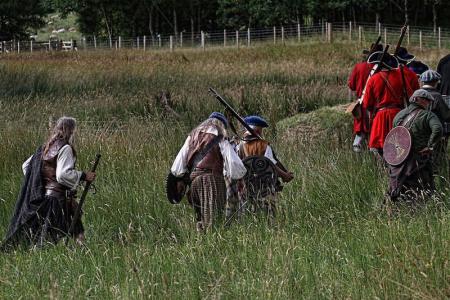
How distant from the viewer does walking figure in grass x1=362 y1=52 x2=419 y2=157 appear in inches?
332

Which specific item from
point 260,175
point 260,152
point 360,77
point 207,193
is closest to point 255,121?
point 260,152

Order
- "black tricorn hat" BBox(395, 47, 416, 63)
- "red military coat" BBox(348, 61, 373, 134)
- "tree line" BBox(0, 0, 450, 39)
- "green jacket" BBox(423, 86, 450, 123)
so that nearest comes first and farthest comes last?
1. "green jacket" BBox(423, 86, 450, 123)
2. "black tricorn hat" BBox(395, 47, 416, 63)
3. "red military coat" BBox(348, 61, 373, 134)
4. "tree line" BBox(0, 0, 450, 39)

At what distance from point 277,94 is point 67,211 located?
8.20 meters

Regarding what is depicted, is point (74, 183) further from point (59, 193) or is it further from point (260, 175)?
point (260, 175)

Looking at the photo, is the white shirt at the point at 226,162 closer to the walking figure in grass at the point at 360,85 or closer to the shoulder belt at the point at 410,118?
the shoulder belt at the point at 410,118

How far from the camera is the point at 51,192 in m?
6.80

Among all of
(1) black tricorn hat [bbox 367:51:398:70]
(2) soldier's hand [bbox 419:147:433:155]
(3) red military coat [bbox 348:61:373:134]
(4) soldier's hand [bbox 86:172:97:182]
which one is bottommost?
(4) soldier's hand [bbox 86:172:97:182]

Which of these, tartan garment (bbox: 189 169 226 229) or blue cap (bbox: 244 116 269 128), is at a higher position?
blue cap (bbox: 244 116 269 128)

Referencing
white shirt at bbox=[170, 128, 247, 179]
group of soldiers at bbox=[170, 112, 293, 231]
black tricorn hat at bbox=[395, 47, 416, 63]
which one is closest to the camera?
white shirt at bbox=[170, 128, 247, 179]

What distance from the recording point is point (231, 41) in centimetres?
4762

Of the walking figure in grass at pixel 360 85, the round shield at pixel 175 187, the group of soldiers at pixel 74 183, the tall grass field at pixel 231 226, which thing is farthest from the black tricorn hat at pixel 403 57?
the round shield at pixel 175 187

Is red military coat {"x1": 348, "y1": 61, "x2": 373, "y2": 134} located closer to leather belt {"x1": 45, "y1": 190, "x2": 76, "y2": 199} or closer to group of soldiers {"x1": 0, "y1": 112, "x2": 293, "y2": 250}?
group of soldiers {"x1": 0, "y1": 112, "x2": 293, "y2": 250}

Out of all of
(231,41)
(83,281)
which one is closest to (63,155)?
(83,281)

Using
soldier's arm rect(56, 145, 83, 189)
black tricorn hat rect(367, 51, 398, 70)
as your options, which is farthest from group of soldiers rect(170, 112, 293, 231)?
black tricorn hat rect(367, 51, 398, 70)
